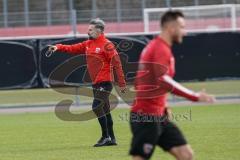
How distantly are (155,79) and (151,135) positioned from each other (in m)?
0.58

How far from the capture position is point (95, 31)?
13.4m

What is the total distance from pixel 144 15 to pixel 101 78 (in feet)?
68.3

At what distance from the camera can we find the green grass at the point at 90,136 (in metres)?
12.2

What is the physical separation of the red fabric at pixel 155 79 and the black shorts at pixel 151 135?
107 mm

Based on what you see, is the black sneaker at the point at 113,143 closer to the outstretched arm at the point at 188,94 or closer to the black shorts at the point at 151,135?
the black shorts at the point at 151,135

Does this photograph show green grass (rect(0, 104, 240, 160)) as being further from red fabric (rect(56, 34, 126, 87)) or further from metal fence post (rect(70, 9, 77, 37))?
metal fence post (rect(70, 9, 77, 37))

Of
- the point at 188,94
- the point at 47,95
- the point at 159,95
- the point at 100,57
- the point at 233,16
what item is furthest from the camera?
the point at 233,16

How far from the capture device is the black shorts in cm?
797

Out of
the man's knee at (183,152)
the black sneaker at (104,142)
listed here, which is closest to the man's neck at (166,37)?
the man's knee at (183,152)

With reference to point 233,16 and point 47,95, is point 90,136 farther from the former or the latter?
point 233,16

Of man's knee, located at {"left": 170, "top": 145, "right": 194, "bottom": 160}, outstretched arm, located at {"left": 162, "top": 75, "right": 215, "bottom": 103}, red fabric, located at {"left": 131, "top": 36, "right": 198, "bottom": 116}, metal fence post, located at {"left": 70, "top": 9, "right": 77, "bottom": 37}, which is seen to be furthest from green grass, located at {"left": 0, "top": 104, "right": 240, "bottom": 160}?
metal fence post, located at {"left": 70, "top": 9, "right": 77, "bottom": 37}

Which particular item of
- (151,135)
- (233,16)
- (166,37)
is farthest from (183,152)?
(233,16)

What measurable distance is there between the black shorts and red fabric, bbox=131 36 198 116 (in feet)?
0.35

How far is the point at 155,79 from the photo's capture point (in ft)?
26.3
